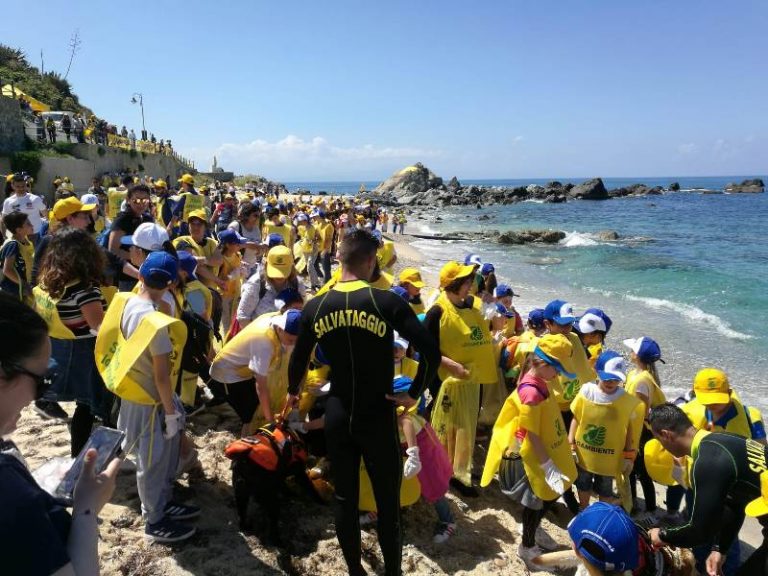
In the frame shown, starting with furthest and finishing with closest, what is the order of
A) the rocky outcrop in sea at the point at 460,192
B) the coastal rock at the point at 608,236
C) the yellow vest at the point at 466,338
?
the rocky outcrop in sea at the point at 460,192, the coastal rock at the point at 608,236, the yellow vest at the point at 466,338

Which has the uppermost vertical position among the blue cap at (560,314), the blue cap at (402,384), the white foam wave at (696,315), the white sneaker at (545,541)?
the blue cap at (560,314)

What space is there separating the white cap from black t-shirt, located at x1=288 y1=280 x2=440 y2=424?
2.12 meters

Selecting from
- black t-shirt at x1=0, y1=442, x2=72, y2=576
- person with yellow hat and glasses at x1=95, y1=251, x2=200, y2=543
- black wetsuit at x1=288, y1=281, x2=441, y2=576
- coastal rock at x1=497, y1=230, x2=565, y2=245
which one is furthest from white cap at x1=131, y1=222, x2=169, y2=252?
coastal rock at x1=497, y1=230, x2=565, y2=245

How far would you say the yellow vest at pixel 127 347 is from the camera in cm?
309

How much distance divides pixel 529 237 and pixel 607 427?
1081 inches

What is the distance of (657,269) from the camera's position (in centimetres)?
2175

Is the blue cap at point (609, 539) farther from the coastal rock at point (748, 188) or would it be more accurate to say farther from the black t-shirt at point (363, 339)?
the coastal rock at point (748, 188)

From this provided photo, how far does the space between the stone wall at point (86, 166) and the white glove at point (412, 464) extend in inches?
795

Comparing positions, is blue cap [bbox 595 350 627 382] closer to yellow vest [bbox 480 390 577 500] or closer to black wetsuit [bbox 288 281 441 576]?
yellow vest [bbox 480 390 577 500]

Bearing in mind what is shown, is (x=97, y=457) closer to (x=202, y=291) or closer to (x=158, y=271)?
(x=158, y=271)

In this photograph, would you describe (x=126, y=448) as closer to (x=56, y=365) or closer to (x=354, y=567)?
(x=56, y=365)

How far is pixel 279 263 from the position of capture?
192 inches

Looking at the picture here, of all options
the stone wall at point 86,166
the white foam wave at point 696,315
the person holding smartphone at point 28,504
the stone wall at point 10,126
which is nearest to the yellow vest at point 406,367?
the person holding smartphone at point 28,504

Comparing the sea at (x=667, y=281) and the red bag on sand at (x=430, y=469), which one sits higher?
the red bag on sand at (x=430, y=469)
